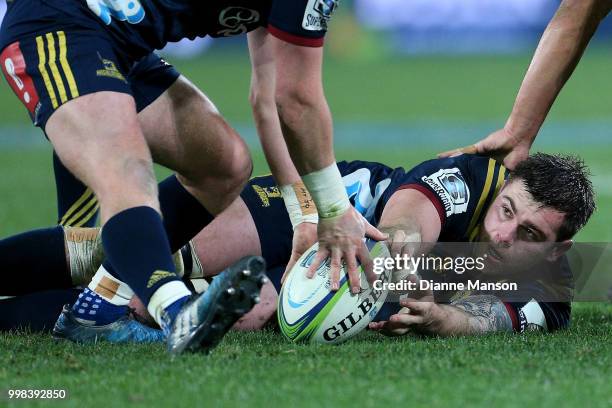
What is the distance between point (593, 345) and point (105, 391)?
6.23ft

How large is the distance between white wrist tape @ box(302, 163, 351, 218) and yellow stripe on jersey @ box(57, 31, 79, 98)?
0.86 metres

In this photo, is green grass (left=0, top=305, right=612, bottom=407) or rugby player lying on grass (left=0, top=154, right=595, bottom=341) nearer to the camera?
green grass (left=0, top=305, right=612, bottom=407)

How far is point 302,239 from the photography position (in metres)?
4.53

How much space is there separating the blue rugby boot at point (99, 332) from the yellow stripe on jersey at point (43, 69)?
1.00 m

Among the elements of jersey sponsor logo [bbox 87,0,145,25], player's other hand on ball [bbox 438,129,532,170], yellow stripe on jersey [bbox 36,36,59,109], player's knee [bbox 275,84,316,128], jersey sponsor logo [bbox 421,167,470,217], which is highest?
jersey sponsor logo [bbox 87,0,145,25]

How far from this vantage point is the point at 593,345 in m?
4.14

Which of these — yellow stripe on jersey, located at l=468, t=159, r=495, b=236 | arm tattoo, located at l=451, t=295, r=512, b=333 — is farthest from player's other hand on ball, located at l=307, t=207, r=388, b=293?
yellow stripe on jersey, located at l=468, t=159, r=495, b=236

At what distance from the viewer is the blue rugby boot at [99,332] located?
4.30 metres

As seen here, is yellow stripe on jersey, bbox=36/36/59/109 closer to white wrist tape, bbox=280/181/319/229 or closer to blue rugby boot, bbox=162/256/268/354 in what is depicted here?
blue rugby boot, bbox=162/256/268/354

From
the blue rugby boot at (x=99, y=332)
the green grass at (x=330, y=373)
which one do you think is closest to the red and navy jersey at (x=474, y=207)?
the green grass at (x=330, y=373)

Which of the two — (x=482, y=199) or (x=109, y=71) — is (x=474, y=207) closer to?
(x=482, y=199)

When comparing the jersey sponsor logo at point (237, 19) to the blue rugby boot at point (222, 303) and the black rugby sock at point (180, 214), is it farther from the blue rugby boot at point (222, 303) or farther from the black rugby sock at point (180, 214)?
the blue rugby boot at point (222, 303)

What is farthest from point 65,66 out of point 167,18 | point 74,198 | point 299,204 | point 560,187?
point 560,187

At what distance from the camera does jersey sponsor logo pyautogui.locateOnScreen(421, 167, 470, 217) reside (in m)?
4.67
